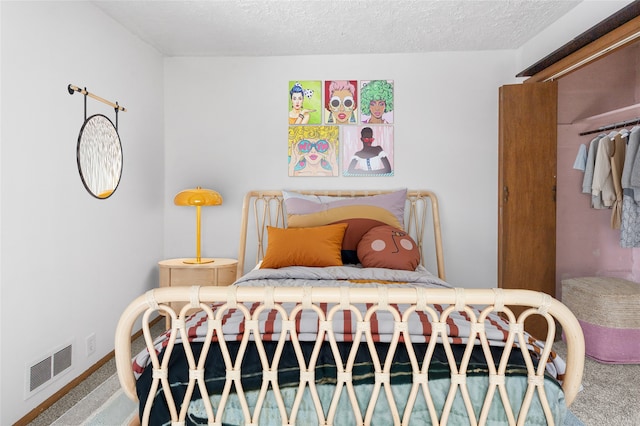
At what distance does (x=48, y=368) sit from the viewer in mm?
2205

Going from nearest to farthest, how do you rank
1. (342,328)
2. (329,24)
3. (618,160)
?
(342,328)
(329,24)
(618,160)

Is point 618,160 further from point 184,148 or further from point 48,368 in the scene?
point 48,368

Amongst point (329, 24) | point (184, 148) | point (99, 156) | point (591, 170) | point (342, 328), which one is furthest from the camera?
point (184, 148)

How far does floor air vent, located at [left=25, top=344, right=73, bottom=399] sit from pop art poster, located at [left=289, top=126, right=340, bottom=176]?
2.05m

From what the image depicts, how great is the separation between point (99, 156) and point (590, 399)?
3.22 metres

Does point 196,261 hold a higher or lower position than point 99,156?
lower

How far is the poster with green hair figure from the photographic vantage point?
354 cm

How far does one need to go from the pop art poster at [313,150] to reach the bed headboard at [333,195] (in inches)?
7.4

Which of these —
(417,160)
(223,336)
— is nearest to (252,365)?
(223,336)

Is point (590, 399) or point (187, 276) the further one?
point (187, 276)

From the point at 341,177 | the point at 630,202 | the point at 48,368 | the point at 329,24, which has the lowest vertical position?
the point at 48,368

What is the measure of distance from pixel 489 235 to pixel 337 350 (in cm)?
263

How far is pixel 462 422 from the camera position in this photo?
1.28 meters

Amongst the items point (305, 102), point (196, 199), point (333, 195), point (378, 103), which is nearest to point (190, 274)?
point (196, 199)
